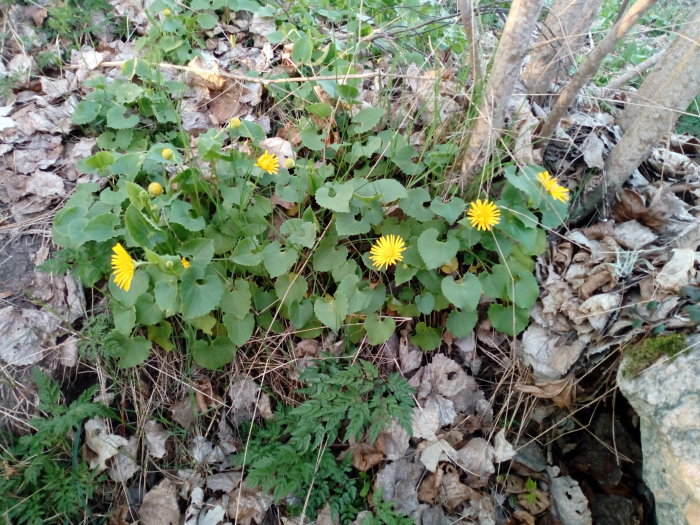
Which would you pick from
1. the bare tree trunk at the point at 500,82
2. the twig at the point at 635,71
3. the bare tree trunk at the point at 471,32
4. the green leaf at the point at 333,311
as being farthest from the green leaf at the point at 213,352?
the twig at the point at 635,71

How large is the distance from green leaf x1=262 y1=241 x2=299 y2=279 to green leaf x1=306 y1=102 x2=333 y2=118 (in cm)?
65

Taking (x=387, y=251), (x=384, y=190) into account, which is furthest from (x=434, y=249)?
(x=384, y=190)

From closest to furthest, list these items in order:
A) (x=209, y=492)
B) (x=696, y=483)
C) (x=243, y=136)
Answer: (x=696, y=483), (x=209, y=492), (x=243, y=136)

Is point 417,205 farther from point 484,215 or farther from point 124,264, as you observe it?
point 124,264

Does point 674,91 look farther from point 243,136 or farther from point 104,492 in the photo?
point 104,492

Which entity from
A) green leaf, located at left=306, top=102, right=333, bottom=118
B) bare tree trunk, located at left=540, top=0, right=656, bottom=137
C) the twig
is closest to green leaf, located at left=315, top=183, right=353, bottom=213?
green leaf, located at left=306, top=102, right=333, bottom=118

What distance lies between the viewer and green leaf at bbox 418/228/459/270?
1774 mm

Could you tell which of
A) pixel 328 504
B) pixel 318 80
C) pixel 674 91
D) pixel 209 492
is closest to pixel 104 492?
pixel 209 492

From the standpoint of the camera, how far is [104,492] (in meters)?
1.86

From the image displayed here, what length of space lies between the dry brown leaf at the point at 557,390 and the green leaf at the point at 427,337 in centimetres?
38

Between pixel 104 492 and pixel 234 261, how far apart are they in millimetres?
1010

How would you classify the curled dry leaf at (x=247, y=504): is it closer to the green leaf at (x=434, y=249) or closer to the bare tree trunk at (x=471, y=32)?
the green leaf at (x=434, y=249)

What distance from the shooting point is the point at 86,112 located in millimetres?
2227

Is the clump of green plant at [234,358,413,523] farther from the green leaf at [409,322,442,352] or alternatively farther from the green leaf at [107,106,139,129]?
the green leaf at [107,106,139,129]
